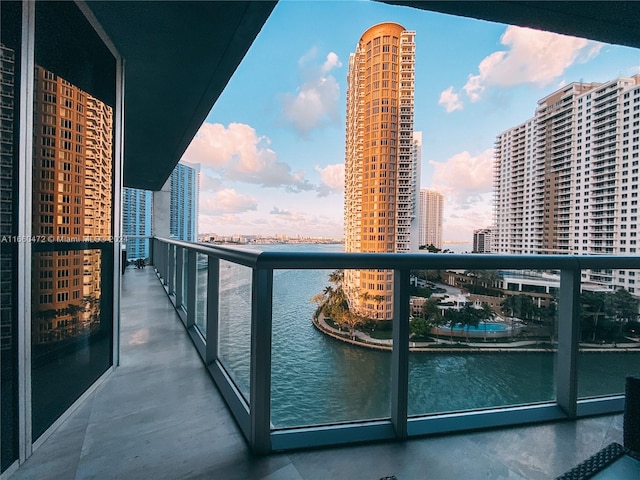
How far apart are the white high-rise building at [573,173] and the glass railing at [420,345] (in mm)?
7638

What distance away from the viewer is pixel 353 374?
179 cm

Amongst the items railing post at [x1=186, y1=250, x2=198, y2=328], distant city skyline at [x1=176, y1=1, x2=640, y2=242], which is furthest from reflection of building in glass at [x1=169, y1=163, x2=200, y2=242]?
railing post at [x1=186, y1=250, x2=198, y2=328]

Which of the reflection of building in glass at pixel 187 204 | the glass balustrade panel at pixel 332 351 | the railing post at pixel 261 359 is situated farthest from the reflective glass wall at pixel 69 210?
the reflection of building in glass at pixel 187 204

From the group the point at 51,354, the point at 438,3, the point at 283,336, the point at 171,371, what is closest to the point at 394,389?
the point at 283,336

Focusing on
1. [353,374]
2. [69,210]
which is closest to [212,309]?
[69,210]

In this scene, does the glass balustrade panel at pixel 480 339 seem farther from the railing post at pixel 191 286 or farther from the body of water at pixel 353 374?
the railing post at pixel 191 286

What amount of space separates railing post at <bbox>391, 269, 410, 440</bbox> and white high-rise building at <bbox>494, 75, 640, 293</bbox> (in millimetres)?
8458

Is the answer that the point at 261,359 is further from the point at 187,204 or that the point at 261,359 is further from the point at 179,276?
the point at 187,204

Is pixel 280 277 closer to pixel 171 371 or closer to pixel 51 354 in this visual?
pixel 51 354

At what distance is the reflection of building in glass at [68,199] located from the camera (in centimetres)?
184

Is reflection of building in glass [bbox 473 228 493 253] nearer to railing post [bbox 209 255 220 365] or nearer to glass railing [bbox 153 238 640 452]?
glass railing [bbox 153 238 640 452]

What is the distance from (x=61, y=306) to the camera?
6.86 feet

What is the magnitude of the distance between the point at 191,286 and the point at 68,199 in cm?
174

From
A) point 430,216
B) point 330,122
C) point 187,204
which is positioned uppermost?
point 330,122
